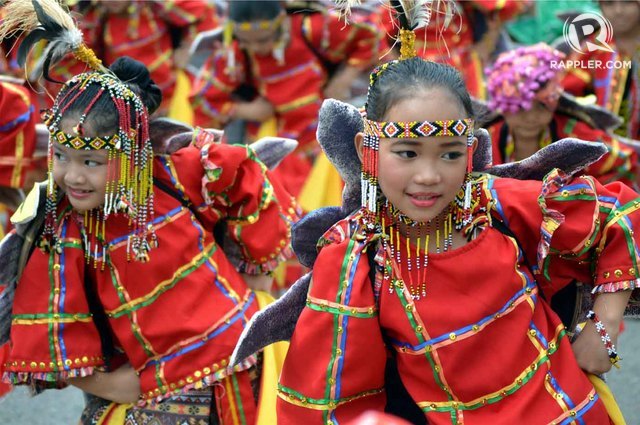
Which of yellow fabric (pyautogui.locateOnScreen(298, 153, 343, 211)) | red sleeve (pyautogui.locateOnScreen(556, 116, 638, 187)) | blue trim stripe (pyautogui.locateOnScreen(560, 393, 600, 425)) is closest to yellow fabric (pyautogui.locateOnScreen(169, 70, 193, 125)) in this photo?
yellow fabric (pyautogui.locateOnScreen(298, 153, 343, 211))

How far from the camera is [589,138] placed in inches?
167

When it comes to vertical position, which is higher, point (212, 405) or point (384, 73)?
point (384, 73)

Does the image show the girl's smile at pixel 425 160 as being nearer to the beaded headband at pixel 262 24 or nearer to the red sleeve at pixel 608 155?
the red sleeve at pixel 608 155

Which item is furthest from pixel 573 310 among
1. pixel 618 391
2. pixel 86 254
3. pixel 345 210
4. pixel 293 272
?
pixel 293 272

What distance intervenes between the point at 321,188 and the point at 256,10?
105cm

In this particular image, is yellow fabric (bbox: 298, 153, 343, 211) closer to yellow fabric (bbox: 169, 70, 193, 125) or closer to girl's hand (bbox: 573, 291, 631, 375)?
yellow fabric (bbox: 169, 70, 193, 125)

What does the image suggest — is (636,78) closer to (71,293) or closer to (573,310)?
(573,310)

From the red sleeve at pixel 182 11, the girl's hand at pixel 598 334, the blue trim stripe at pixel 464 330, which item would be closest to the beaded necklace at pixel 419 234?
the blue trim stripe at pixel 464 330

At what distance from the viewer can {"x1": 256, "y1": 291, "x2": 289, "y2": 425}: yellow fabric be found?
319 cm

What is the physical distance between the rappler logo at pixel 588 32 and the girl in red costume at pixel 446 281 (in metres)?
2.45

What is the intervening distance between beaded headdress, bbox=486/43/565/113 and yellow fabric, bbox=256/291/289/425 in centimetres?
160

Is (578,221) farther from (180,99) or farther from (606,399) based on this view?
(180,99)

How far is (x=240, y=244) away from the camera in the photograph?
11.5 ft

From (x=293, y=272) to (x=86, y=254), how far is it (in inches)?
103
